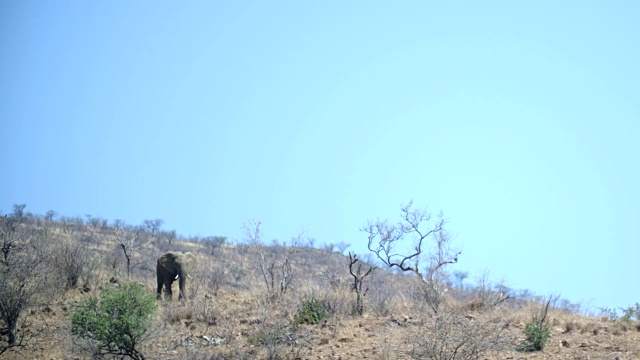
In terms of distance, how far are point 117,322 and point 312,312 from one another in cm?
586

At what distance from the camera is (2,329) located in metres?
23.0

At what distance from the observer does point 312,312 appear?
2198 centimetres

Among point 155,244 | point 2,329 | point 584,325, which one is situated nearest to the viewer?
point 584,325

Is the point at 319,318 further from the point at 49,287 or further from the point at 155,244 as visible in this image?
the point at 155,244

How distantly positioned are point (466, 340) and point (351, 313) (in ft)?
21.9

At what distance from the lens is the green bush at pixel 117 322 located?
1939 cm

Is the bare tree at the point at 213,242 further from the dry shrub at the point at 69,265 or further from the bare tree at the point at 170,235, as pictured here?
the dry shrub at the point at 69,265

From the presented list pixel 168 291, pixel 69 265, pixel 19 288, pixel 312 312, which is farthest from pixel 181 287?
pixel 312 312

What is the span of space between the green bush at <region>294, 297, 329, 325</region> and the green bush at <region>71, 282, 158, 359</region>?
14.5 feet

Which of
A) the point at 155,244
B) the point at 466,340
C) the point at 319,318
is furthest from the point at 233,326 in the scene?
the point at 155,244

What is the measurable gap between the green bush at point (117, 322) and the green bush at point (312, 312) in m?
4.41

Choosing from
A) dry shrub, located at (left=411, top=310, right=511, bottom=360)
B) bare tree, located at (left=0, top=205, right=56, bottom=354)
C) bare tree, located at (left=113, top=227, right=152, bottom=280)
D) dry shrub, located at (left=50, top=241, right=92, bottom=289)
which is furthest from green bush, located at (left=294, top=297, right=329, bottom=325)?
dry shrub, located at (left=50, top=241, right=92, bottom=289)

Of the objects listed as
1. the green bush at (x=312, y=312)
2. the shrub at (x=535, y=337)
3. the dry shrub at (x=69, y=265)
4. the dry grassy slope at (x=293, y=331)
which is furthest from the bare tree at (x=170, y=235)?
the shrub at (x=535, y=337)

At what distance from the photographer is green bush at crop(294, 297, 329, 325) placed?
71.3 feet
